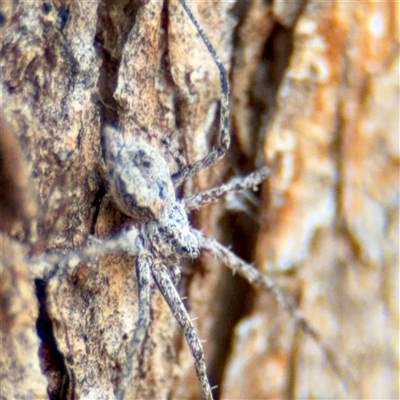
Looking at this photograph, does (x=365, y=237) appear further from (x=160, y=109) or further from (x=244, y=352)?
(x=160, y=109)

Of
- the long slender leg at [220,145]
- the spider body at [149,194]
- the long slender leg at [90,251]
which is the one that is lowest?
the long slender leg at [90,251]

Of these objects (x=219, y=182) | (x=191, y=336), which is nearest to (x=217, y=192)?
(x=219, y=182)

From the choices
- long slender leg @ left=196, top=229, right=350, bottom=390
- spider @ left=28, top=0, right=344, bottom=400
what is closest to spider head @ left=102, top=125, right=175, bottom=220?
spider @ left=28, top=0, right=344, bottom=400

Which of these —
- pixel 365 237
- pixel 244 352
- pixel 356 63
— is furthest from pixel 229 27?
pixel 244 352

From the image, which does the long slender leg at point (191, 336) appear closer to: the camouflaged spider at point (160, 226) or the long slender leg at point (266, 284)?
the camouflaged spider at point (160, 226)

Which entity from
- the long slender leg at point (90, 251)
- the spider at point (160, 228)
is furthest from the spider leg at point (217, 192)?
the long slender leg at point (90, 251)

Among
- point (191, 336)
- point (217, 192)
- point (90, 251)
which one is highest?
point (217, 192)

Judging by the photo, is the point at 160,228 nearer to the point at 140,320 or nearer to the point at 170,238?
the point at 170,238
